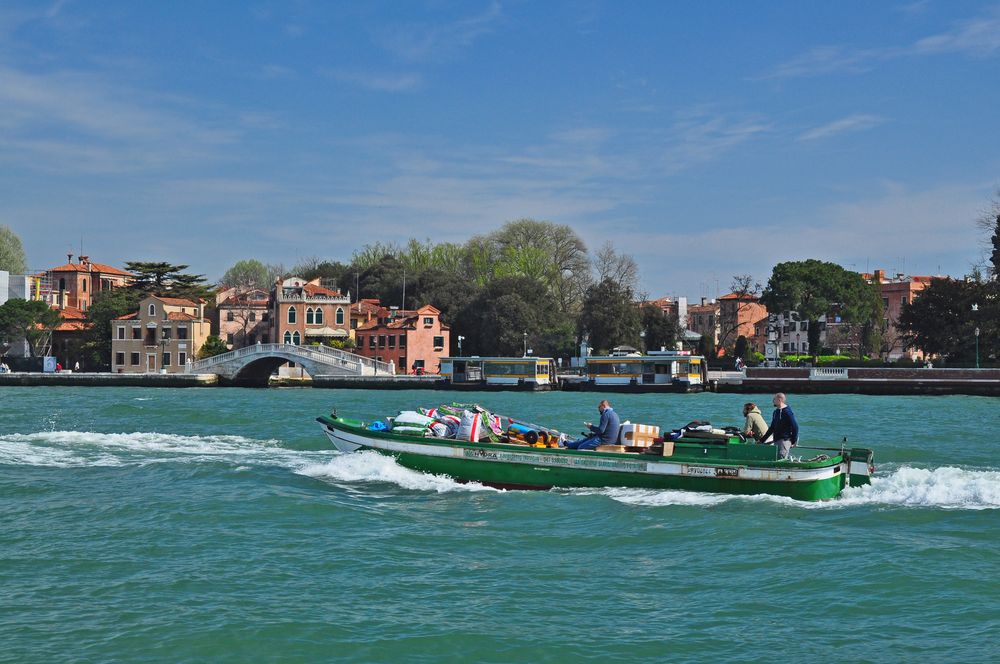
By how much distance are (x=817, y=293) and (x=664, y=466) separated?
67.3 m

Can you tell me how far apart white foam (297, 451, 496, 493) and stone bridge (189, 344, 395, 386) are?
4932cm

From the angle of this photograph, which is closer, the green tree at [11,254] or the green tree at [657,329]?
the green tree at [657,329]

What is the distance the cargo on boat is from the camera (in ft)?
56.3

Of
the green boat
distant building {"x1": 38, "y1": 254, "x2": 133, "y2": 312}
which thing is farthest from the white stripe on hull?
distant building {"x1": 38, "y1": 254, "x2": 133, "y2": 312}

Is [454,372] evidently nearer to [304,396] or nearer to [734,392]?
[304,396]

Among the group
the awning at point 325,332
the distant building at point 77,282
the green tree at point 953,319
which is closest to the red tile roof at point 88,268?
the distant building at point 77,282

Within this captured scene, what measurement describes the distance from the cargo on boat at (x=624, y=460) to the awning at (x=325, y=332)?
2343 inches

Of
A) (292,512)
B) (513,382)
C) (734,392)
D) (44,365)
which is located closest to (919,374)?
(734,392)

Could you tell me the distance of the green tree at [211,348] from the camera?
251 feet

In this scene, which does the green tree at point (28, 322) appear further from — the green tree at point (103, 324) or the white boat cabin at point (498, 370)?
the white boat cabin at point (498, 370)

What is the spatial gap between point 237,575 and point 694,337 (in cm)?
8246

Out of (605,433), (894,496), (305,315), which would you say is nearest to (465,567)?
(605,433)

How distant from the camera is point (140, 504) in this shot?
17.0 m

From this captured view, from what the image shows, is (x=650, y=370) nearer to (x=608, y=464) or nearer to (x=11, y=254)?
(x=608, y=464)
